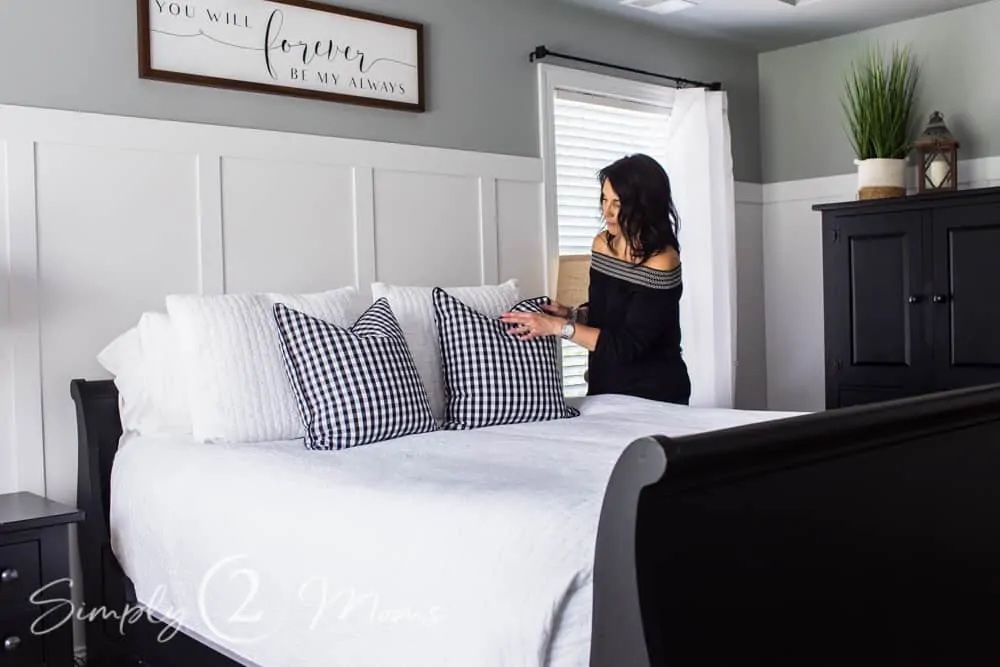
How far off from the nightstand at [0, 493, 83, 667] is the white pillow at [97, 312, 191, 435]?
0.39 metres

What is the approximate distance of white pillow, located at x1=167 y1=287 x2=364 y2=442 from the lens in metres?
2.65

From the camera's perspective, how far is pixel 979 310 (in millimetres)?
3979

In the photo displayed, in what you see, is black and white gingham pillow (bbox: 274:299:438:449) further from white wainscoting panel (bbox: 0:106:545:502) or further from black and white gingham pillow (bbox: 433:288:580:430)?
white wainscoting panel (bbox: 0:106:545:502)

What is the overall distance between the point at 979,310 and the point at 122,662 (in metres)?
3.30

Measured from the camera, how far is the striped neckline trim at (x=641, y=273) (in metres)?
3.40

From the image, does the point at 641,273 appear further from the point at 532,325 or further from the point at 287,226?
the point at 287,226

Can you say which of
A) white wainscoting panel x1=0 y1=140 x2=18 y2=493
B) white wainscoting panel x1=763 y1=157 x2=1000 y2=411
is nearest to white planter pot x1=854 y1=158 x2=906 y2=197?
white wainscoting panel x1=763 y1=157 x2=1000 y2=411

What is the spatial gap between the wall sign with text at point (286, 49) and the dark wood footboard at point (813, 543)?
7.81 ft

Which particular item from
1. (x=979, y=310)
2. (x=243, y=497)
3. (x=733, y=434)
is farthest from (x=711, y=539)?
(x=979, y=310)

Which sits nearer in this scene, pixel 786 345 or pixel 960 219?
pixel 960 219

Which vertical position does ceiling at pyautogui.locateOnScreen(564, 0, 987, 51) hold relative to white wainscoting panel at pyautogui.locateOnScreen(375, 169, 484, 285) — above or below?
above

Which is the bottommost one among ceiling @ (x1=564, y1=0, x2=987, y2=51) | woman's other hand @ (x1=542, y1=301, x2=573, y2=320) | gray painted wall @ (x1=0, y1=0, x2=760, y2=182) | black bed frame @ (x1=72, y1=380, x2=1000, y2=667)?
black bed frame @ (x1=72, y1=380, x2=1000, y2=667)

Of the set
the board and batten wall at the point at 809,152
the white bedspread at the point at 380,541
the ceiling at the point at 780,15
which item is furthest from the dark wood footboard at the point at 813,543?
the board and batten wall at the point at 809,152

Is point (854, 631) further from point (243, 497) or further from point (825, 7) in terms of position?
point (825, 7)
